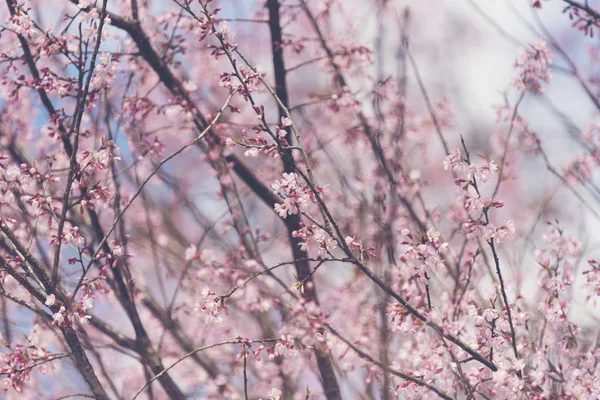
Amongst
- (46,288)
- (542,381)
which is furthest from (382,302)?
(46,288)

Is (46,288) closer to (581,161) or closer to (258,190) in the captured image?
(258,190)

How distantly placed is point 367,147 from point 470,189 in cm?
287

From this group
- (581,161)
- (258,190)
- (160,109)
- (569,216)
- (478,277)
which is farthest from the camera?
(569,216)

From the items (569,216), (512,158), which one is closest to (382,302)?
(512,158)

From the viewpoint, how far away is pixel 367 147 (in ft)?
20.2

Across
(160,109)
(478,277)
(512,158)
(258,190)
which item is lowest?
(478,277)

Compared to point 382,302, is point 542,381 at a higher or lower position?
lower

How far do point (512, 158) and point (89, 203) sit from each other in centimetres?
650

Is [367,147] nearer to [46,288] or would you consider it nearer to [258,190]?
[258,190]

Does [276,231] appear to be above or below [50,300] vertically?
above

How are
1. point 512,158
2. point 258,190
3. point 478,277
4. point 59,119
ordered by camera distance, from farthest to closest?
point 512,158
point 478,277
point 258,190
point 59,119

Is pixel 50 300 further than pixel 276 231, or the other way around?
pixel 276 231

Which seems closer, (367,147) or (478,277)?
(478,277)

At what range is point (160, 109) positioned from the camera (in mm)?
4820
